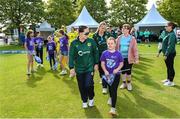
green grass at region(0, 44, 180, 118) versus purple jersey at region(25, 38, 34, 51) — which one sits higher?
purple jersey at region(25, 38, 34, 51)

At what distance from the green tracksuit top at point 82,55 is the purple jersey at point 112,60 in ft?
0.92

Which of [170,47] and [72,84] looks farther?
[72,84]

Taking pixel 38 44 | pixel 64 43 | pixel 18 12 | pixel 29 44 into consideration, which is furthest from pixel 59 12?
pixel 64 43

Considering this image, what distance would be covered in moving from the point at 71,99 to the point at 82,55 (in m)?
1.85

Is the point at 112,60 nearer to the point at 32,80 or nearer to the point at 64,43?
the point at 32,80

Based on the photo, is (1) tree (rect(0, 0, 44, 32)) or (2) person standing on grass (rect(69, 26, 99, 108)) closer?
(2) person standing on grass (rect(69, 26, 99, 108))

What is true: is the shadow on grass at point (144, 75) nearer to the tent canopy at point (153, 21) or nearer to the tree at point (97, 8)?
the tent canopy at point (153, 21)

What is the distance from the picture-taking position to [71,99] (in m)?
9.16

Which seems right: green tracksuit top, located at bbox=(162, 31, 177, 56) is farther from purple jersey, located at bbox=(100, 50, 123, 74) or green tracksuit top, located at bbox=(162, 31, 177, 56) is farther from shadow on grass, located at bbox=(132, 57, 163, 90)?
purple jersey, located at bbox=(100, 50, 123, 74)

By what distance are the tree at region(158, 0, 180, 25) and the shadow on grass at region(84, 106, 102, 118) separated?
47.8m

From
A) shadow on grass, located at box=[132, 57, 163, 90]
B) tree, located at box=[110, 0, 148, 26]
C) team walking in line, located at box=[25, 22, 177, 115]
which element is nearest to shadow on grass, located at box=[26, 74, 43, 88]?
team walking in line, located at box=[25, 22, 177, 115]

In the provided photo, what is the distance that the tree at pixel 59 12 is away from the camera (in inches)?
2076

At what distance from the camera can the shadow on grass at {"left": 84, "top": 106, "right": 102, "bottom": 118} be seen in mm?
7452

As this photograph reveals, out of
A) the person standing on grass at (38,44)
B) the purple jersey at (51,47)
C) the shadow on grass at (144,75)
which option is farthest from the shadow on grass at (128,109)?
the person standing on grass at (38,44)
